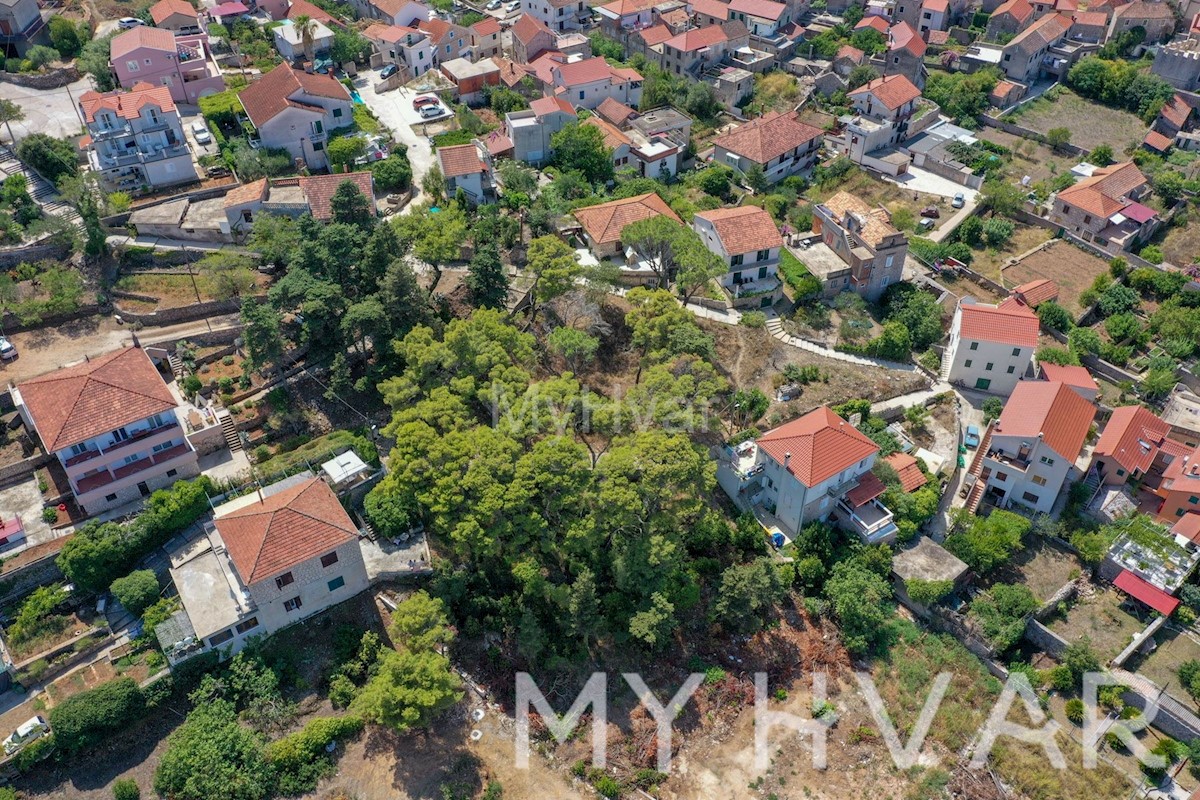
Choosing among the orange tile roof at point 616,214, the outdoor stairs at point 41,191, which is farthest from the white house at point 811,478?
the outdoor stairs at point 41,191

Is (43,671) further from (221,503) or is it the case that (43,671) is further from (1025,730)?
(1025,730)

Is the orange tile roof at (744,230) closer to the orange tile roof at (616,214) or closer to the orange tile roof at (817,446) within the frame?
the orange tile roof at (616,214)

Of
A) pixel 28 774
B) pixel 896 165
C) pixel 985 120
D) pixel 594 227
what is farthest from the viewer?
pixel 985 120

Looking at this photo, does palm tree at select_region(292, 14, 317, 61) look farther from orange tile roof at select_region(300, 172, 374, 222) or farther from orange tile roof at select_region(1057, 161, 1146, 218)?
orange tile roof at select_region(1057, 161, 1146, 218)

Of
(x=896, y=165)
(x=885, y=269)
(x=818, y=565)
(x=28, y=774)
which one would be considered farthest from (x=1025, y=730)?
(x=896, y=165)

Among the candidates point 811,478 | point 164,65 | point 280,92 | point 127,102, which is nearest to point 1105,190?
point 811,478

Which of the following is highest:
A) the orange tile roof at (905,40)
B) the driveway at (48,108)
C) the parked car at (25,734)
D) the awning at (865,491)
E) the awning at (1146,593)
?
the driveway at (48,108)
